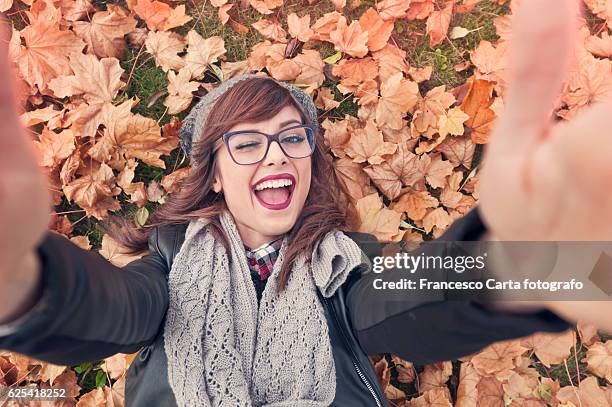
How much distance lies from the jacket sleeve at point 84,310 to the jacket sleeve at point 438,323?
18.4 inches

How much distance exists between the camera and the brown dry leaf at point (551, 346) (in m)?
1.52

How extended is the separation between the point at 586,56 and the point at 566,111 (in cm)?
19

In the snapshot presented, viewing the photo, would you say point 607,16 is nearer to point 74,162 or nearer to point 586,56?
point 586,56

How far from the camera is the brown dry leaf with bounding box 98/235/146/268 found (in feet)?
5.13

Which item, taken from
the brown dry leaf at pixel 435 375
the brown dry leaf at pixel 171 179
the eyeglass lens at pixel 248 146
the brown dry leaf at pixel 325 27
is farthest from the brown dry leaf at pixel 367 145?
the brown dry leaf at pixel 435 375

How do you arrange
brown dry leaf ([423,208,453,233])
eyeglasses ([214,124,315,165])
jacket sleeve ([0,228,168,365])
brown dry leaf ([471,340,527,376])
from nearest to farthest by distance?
jacket sleeve ([0,228,168,365]) → eyeglasses ([214,124,315,165]) → brown dry leaf ([471,340,527,376]) → brown dry leaf ([423,208,453,233])

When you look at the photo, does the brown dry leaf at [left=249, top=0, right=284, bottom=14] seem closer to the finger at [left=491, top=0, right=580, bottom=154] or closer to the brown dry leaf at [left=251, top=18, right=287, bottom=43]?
the brown dry leaf at [left=251, top=18, right=287, bottom=43]

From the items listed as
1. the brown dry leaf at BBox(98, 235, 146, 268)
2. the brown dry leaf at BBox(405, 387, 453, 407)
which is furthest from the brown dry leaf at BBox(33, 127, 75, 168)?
the brown dry leaf at BBox(405, 387, 453, 407)

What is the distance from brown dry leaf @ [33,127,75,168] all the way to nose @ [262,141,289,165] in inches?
29.5

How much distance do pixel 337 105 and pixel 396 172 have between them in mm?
307

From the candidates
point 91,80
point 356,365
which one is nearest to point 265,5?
point 91,80

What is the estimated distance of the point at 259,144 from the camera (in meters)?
1.21

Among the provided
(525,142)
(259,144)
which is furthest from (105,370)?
(525,142)

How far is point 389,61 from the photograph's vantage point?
1.67 metres
